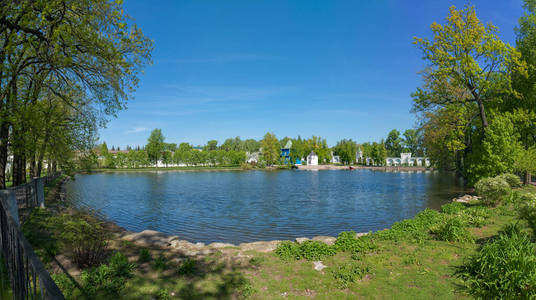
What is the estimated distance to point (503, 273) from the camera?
5898 millimetres

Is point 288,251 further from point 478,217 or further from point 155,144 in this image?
point 155,144

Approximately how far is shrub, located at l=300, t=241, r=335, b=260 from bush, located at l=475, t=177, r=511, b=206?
1127cm

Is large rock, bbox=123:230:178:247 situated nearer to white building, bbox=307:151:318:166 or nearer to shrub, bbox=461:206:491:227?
shrub, bbox=461:206:491:227

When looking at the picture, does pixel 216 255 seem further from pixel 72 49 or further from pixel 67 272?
pixel 72 49

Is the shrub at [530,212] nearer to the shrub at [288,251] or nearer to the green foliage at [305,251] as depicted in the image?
the green foliage at [305,251]

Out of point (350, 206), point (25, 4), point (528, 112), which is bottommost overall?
point (350, 206)

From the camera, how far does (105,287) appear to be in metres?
6.36

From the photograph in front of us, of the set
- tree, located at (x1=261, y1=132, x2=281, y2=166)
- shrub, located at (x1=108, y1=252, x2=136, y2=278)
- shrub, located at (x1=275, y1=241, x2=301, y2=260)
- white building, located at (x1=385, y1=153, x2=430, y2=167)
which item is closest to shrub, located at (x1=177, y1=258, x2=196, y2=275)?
shrub, located at (x1=108, y1=252, x2=136, y2=278)

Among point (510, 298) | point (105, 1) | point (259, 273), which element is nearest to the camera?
point (510, 298)

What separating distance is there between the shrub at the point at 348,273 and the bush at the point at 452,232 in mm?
3857

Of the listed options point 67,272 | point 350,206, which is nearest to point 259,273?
point 67,272

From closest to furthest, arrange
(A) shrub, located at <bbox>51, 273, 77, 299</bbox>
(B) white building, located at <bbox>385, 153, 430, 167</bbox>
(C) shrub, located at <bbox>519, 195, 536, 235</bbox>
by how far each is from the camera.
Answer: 1. (A) shrub, located at <bbox>51, 273, 77, 299</bbox>
2. (C) shrub, located at <bbox>519, 195, 536, 235</bbox>
3. (B) white building, located at <bbox>385, 153, 430, 167</bbox>

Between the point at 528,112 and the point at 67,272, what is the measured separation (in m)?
32.6

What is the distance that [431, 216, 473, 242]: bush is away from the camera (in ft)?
31.5
